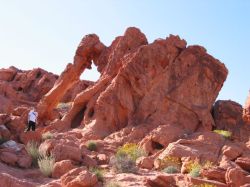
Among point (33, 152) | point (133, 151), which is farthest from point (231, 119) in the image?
point (33, 152)

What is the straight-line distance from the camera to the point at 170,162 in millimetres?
15922

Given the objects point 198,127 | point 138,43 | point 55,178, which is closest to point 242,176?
point 55,178

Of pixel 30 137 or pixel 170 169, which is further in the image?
pixel 30 137

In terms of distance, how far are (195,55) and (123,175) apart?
1328cm

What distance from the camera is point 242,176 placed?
12.5 m

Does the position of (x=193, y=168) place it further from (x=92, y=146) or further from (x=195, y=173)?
(x=92, y=146)

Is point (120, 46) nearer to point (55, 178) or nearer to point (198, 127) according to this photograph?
point (198, 127)

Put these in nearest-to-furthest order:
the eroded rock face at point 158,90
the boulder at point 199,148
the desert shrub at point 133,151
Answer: the boulder at point 199,148
the desert shrub at point 133,151
the eroded rock face at point 158,90

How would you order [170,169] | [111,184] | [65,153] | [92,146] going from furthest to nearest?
[92,146]
[170,169]
[65,153]
[111,184]

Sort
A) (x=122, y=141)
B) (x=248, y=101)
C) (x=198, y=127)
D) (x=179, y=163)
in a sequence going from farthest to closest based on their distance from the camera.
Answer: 1. (x=198, y=127)
2. (x=122, y=141)
3. (x=179, y=163)
4. (x=248, y=101)

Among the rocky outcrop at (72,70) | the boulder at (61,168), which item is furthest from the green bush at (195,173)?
the rocky outcrop at (72,70)

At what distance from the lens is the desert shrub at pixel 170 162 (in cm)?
1549

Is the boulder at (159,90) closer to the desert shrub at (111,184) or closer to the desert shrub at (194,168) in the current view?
the desert shrub at (194,168)

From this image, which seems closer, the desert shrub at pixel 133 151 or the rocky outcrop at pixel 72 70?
the desert shrub at pixel 133 151
